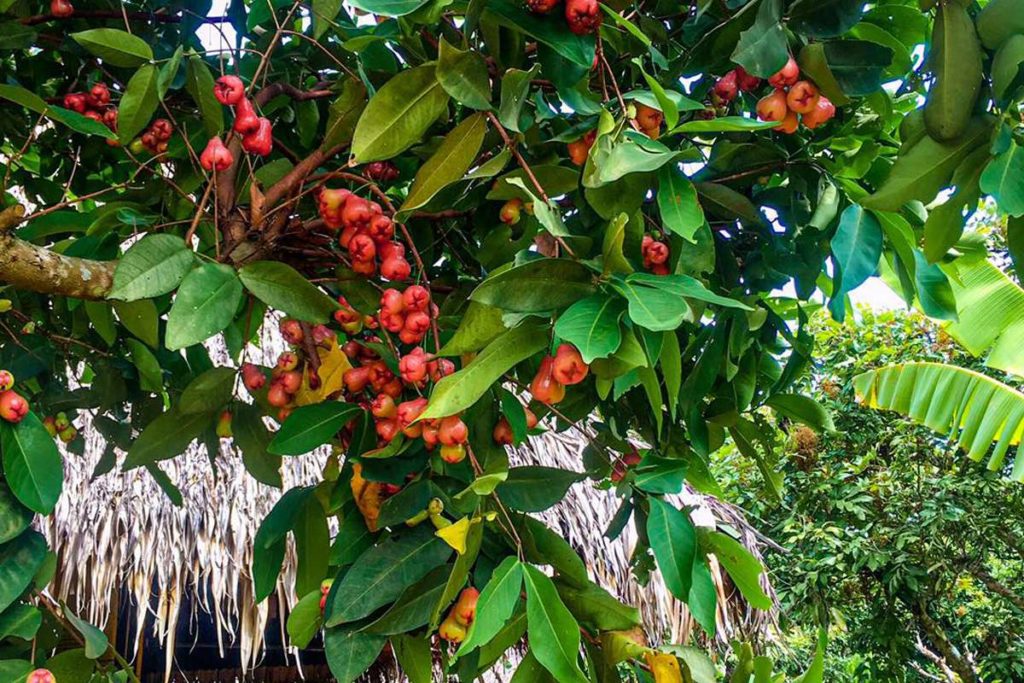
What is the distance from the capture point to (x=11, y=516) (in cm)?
110

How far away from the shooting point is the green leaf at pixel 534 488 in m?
1.13

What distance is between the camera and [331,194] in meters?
1.15

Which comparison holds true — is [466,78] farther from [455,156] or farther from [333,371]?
[333,371]

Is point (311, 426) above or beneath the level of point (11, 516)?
above

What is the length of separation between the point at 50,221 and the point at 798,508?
5304mm

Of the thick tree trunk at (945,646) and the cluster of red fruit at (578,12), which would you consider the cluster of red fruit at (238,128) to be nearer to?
the cluster of red fruit at (578,12)

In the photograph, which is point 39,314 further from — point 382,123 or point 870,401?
point 870,401

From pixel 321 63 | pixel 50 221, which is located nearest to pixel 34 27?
pixel 50 221

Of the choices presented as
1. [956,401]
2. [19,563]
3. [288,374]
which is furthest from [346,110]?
[956,401]

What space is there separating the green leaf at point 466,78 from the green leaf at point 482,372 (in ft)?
0.76

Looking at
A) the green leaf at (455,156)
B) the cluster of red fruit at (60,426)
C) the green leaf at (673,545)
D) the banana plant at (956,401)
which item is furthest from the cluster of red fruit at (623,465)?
the banana plant at (956,401)

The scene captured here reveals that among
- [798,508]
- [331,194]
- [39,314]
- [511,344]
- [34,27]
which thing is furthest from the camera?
[798,508]

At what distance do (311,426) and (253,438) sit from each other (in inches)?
9.6

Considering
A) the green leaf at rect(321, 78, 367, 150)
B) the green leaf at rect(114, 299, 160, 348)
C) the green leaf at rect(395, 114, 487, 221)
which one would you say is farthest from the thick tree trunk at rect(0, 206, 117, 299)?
the green leaf at rect(395, 114, 487, 221)
